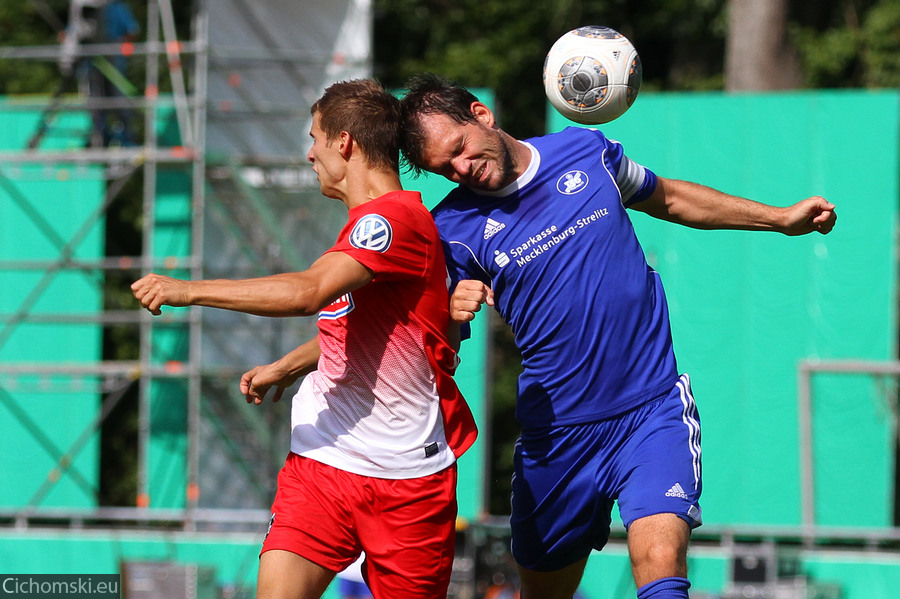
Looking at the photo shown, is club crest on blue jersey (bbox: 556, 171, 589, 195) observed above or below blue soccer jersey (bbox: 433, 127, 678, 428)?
above

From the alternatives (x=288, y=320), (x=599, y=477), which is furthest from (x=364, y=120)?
(x=288, y=320)

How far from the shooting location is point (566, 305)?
3.99 meters

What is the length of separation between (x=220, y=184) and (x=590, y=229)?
785 cm

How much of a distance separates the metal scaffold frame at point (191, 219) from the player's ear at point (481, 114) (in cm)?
666

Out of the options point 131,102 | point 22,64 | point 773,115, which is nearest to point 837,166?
point 773,115

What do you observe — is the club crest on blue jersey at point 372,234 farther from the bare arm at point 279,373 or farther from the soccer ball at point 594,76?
the soccer ball at point 594,76

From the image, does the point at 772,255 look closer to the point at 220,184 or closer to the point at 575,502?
the point at 220,184

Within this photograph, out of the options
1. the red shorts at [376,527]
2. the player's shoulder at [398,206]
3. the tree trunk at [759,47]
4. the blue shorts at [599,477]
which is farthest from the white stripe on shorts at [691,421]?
the tree trunk at [759,47]

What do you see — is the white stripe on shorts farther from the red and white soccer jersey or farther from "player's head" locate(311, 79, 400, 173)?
"player's head" locate(311, 79, 400, 173)

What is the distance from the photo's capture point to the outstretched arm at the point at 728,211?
420cm

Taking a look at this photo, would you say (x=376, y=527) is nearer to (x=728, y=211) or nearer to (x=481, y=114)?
(x=481, y=114)

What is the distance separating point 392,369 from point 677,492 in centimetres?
102

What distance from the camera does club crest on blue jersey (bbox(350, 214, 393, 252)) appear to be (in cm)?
340

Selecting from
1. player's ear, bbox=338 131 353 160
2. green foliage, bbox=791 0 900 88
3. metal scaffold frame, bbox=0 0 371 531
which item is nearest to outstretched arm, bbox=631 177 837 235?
player's ear, bbox=338 131 353 160
